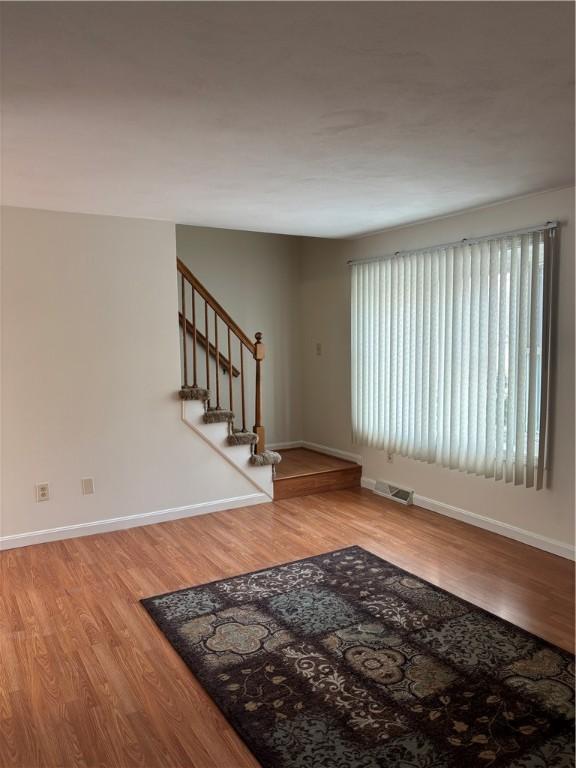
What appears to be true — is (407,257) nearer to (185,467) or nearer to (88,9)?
(185,467)

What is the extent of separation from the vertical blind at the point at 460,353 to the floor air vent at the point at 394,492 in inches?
14.4

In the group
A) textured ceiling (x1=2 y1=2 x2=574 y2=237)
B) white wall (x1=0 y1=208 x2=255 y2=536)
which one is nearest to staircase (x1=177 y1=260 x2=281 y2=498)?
white wall (x1=0 y1=208 x2=255 y2=536)

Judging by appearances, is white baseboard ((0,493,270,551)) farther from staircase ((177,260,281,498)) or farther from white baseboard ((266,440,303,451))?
white baseboard ((266,440,303,451))

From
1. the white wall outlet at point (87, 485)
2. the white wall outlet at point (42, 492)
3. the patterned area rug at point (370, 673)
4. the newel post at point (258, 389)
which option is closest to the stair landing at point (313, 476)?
the newel post at point (258, 389)

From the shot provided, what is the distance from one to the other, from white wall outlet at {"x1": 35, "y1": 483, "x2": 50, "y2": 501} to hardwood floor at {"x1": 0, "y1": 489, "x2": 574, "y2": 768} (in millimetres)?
341

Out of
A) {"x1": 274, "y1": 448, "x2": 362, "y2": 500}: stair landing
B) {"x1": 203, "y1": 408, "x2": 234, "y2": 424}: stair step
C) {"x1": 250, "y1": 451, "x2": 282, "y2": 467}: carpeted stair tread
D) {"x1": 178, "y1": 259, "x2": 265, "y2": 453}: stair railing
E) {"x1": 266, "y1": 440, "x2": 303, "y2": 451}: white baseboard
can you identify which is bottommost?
{"x1": 274, "y1": 448, "x2": 362, "y2": 500}: stair landing

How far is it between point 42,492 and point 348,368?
304cm

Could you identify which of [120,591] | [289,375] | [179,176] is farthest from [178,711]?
[289,375]

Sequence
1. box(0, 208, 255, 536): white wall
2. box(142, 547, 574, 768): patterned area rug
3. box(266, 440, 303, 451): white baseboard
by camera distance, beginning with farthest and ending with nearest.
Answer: box(266, 440, 303, 451): white baseboard, box(0, 208, 255, 536): white wall, box(142, 547, 574, 768): patterned area rug

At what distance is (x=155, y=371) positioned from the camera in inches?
178

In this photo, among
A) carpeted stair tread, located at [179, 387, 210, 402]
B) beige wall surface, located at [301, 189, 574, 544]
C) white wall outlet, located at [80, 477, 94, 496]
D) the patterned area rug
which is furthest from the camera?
carpeted stair tread, located at [179, 387, 210, 402]

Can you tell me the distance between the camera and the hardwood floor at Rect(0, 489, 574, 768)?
2146 mm

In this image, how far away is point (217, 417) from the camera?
4.75m

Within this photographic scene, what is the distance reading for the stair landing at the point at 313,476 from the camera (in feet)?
17.1
